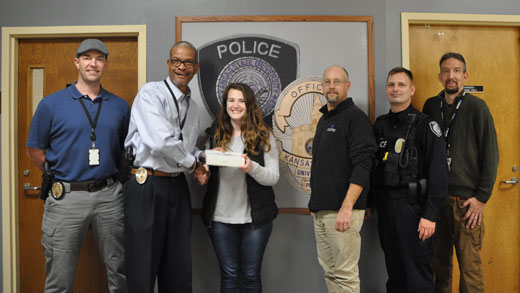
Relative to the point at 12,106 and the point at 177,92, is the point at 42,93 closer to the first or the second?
the point at 12,106

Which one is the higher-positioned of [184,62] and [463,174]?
[184,62]

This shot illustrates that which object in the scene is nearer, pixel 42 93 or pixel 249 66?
pixel 249 66

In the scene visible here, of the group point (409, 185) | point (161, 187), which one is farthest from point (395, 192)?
point (161, 187)

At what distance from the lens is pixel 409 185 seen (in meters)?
1.98

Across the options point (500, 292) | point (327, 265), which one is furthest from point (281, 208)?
point (500, 292)

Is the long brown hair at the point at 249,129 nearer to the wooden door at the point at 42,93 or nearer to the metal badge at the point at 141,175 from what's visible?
the metal badge at the point at 141,175

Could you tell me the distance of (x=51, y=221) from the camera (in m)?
1.97

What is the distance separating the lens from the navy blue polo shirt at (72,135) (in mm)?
2002

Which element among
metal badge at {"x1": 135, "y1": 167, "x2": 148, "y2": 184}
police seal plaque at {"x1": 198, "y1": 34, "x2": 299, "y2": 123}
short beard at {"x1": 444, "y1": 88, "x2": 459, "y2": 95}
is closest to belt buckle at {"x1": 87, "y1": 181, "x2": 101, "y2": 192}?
metal badge at {"x1": 135, "y1": 167, "x2": 148, "y2": 184}

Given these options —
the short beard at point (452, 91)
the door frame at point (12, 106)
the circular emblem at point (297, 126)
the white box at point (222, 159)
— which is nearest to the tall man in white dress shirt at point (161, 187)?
the white box at point (222, 159)

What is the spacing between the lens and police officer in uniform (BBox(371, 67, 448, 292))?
1961 mm

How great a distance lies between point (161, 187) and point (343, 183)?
1.08 meters

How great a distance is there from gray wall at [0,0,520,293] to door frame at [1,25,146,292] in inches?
2.2

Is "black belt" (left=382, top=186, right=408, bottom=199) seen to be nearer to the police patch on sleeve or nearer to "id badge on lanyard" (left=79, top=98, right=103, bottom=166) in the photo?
the police patch on sleeve
